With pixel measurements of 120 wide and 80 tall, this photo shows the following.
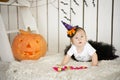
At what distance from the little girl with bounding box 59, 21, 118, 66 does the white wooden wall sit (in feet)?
0.90

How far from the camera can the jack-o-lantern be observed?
1438 millimetres

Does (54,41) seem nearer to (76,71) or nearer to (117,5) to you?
(117,5)

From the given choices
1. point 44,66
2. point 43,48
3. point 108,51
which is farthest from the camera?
point 43,48

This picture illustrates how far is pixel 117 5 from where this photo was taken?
1600 millimetres

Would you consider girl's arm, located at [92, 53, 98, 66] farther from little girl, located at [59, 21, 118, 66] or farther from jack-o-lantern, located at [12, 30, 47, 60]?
jack-o-lantern, located at [12, 30, 47, 60]

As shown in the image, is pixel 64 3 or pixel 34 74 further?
pixel 64 3

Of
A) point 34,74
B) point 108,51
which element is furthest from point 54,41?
point 34,74

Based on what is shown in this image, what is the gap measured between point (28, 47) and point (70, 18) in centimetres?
52

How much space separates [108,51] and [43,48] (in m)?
0.46

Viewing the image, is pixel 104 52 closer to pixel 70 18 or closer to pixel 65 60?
pixel 65 60

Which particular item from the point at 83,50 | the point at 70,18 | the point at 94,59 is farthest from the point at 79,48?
the point at 70,18

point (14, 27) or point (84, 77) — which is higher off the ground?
point (14, 27)

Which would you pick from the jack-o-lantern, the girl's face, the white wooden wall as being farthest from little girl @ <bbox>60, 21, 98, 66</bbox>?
the white wooden wall

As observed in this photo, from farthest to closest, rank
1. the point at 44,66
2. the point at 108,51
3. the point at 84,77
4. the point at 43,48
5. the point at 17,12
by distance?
the point at 17,12
the point at 43,48
the point at 108,51
the point at 44,66
the point at 84,77
